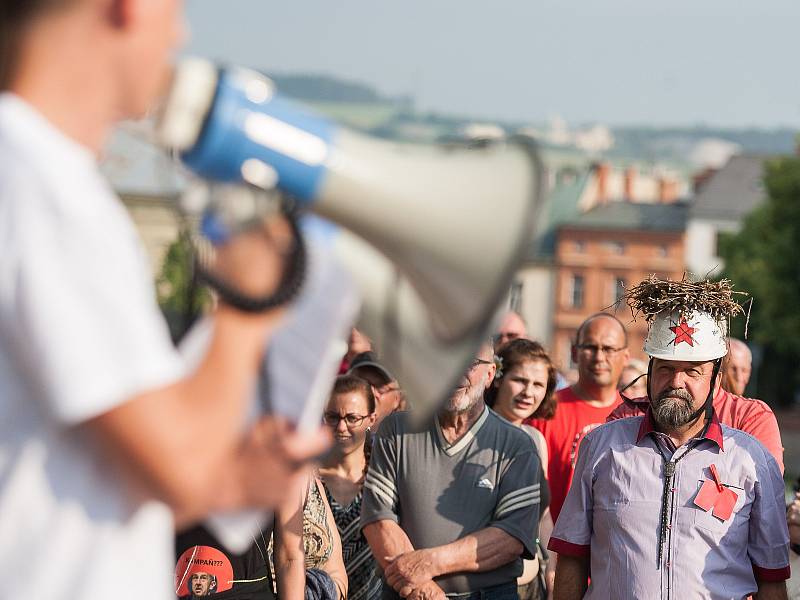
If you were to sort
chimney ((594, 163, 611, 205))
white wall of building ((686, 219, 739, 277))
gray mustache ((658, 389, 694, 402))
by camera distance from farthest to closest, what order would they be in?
1. chimney ((594, 163, 611, 205))
2. white wall of building ((686, 219, 739, 277))
3. gray mustache ((658, 389, 694, 402))

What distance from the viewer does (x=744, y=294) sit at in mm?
5438

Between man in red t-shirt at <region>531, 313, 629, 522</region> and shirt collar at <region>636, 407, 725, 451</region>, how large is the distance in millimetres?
1703

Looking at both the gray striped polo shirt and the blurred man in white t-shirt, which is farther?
the gray striped polo shirt

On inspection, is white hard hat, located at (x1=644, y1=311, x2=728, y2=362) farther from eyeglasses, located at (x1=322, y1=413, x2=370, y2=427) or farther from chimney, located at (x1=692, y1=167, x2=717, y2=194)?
chimney, located at (x1=692, y1=167, x2=717, y2=194)

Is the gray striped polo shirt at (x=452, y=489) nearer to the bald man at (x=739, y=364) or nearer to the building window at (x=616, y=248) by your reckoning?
the bald man at (x=739, y=364)

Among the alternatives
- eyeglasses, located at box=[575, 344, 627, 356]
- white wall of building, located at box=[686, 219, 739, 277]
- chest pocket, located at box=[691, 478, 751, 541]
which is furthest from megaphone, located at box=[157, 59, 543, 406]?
white wall of building, located at box=[686, 219, 739, 277]

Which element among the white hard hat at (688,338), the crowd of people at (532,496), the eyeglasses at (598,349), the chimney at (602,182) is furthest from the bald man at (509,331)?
the chimney at (602,182)

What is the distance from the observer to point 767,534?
4840 millimetres

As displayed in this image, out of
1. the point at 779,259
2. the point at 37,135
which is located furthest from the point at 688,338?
the point at 779,259

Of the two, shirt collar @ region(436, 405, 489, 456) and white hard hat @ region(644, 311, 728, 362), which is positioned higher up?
white hard hat @ region(644, 311, 728, 362)

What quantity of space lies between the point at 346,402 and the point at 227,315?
4.47 meters

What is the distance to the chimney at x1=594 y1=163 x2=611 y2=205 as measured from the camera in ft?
300

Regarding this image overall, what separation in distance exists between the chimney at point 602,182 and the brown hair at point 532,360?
83609mm

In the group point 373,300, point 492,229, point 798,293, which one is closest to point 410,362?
point 373,300
